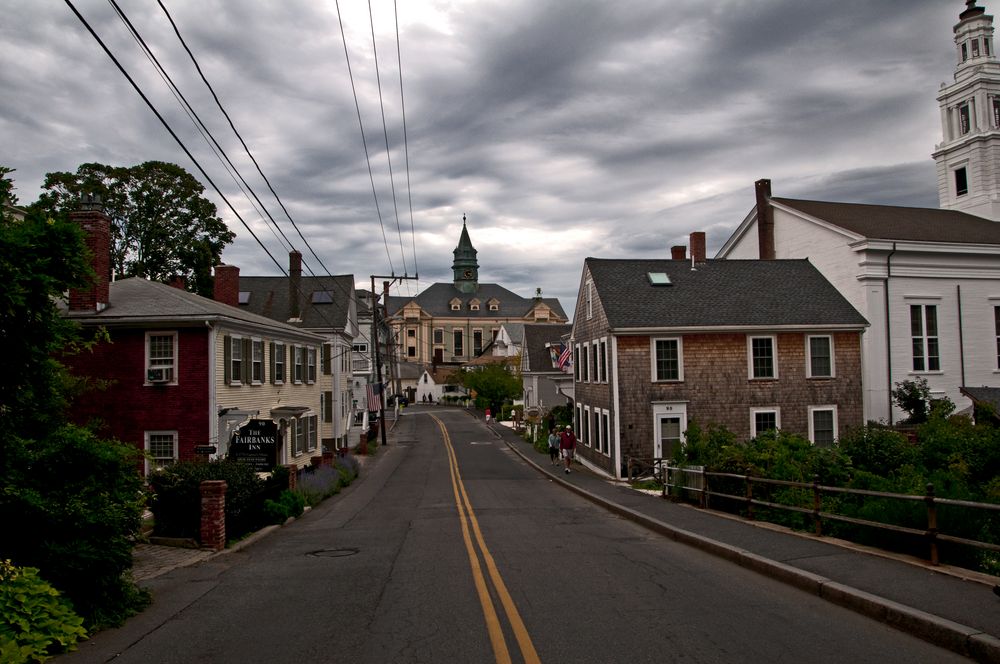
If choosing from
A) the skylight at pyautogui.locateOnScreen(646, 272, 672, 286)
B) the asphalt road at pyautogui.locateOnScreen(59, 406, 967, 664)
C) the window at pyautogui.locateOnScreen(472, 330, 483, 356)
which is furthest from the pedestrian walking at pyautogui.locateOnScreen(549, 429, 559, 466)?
the window at pyautogui.locateOnScreen(472, 330, 483, 356)

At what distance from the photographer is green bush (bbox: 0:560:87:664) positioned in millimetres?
6578

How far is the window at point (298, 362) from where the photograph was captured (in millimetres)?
32188

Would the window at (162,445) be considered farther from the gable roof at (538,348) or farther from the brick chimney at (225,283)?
the gable roof at (538,348)

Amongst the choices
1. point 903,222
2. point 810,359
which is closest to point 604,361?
point 810,359

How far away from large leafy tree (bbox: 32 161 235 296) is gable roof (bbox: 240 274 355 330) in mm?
4154

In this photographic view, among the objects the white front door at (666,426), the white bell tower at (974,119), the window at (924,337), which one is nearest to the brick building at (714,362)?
the white front door at (666,426)

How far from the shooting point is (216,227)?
171ft

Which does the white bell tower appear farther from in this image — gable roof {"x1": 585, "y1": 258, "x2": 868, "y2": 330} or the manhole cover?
the manhole cover

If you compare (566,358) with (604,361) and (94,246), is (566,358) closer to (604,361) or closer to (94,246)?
(604,361)

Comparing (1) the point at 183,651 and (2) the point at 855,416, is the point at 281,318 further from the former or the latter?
(1) the point at 183,651

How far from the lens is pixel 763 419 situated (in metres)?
29.5

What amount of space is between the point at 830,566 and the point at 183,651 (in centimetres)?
736

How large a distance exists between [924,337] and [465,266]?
9860 centimetres

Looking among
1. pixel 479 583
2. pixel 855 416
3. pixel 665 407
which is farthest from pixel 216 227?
pixel 479 583
